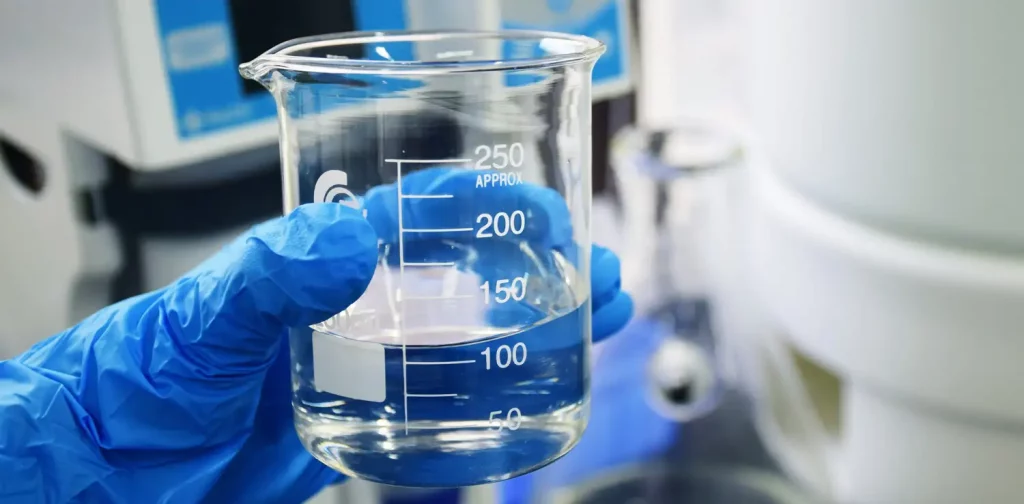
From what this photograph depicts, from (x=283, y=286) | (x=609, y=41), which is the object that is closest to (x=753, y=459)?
(x=609, y=41)

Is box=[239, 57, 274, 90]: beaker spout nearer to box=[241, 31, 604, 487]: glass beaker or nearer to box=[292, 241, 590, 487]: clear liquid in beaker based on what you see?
box=[241, 31, 604, 487]: glass beaker

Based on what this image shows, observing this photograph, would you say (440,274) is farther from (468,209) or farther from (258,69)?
(258,69)

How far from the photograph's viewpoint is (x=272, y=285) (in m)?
0.58

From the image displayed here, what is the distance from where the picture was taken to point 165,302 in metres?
0.67

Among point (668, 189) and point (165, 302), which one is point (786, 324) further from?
point (165, 302)

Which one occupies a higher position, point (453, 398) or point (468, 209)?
point (468, 209)

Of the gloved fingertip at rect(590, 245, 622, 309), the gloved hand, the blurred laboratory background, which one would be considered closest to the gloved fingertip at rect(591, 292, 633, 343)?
the gloved fingertip at rect(590, 245, 622, 309)

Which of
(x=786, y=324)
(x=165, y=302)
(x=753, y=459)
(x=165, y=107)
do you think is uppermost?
(x=165, y=107)

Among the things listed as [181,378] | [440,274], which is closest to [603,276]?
[440,274]

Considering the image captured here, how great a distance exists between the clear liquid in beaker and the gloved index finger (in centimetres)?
3

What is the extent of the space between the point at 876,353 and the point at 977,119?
198 mm

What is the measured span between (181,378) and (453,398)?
0.21m

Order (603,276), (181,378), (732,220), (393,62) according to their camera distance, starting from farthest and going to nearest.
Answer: (732,220)
(603,276)
(181,378)
(393,62)

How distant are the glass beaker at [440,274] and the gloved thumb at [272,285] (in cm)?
3
